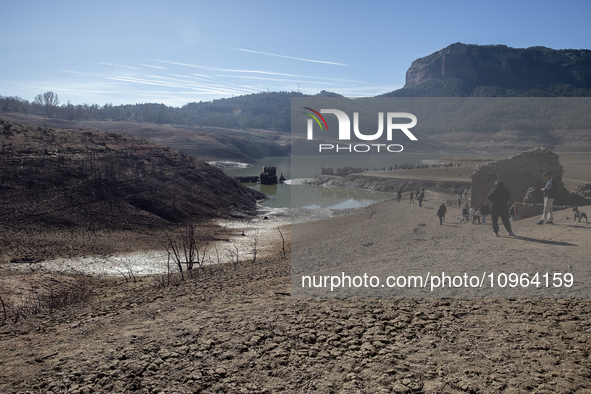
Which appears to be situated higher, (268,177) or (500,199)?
(500,199)

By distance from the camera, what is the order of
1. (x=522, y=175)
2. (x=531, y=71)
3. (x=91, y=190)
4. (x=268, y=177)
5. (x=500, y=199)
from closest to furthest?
(x=500, y=199)
(x=522, y=175)
(x=91, y=190)
(x=268, y=177)
(x=531, y=71)

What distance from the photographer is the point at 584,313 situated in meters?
4.63

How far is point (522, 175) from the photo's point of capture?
62.2 feet

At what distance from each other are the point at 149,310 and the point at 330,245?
10389 millimetres

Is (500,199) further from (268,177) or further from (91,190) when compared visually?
(268,177)

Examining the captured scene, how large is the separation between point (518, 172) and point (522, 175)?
0.24 metres

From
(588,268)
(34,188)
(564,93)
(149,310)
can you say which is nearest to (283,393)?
(149,310)

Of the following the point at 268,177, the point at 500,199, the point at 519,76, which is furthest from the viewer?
the point at 519,76

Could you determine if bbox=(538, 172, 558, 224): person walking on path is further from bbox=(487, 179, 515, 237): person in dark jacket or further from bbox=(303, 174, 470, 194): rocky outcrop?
bbox=(303, 174, 470, 194): rocky outcrop

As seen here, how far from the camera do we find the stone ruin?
1783cm

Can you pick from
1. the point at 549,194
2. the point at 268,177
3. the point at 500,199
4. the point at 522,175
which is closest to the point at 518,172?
the point at 522,175


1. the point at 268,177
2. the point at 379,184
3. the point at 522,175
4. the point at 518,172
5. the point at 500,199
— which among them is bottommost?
the point at 379,184

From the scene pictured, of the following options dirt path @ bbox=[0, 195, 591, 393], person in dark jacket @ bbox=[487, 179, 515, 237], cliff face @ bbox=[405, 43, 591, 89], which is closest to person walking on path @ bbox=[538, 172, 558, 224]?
person in dark jacket @ bbox=[487, 179, 515, 237]

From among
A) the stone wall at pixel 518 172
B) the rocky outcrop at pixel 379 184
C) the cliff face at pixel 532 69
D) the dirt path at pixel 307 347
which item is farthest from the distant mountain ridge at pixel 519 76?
the dirt path at pixel 307 347
